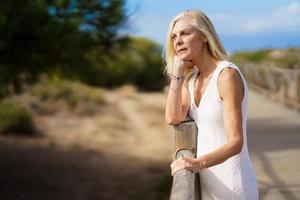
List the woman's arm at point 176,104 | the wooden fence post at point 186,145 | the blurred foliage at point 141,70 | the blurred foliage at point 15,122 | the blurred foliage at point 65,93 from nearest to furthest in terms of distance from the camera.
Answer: the wooden fence post at point 186,145 < the woman's arm at point 176,104 < the blurred foliage at point 15,122 < the blurred foliage at point 65,93 < the blurred foliage at point 141,70

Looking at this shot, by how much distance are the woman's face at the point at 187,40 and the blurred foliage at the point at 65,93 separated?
25.3 metres

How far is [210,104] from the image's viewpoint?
2.48m

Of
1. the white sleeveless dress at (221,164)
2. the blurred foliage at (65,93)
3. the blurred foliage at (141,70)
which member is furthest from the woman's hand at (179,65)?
the blurred foliage at (141,70)

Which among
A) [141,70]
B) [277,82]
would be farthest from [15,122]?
[141,70]

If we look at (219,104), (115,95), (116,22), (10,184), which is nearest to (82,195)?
(10,184)

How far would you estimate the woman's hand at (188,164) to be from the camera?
7.75 ft

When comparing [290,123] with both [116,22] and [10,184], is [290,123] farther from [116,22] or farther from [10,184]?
[10,184]

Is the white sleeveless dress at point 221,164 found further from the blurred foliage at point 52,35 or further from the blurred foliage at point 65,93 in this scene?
the blurred foliage at point 65,93

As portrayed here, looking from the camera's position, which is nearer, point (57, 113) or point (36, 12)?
point (36, 12)

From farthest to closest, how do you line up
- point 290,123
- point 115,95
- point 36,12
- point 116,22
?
point 115,95
point 116,22
point 290,123
point 36,12

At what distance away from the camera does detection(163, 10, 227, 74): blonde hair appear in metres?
2.51

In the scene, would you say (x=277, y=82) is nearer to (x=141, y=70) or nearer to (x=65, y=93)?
(x=65, y=93)

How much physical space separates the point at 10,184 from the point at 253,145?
6.59 m

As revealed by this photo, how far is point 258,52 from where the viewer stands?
34.9 m
